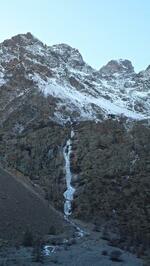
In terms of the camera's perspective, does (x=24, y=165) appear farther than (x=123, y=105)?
No

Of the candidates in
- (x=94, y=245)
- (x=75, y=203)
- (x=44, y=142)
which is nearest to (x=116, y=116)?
(x=44, y=142)

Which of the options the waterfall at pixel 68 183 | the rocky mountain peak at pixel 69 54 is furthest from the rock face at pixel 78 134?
the rocky mountain peak at pixel 69 54

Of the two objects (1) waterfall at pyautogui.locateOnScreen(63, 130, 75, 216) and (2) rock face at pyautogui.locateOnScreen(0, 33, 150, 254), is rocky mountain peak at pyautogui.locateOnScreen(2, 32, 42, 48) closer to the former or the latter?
(2) rock face at pyautogui.locateOnScreen(0, 33, 150, 254)

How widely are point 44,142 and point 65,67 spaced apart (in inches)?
2448

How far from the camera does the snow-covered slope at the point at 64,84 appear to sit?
123 meters

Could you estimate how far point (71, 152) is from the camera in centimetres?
9681

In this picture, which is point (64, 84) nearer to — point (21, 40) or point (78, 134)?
point (21, 40)

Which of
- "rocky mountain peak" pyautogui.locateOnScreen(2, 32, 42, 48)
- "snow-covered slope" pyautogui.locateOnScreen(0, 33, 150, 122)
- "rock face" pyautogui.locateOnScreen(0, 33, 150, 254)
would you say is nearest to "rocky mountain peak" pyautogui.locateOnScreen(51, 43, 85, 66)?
"snow-covered slope" pyautogui.locateOnScreen(0, 33, 150, 122)

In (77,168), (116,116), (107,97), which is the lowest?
(77,168)

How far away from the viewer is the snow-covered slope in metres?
123

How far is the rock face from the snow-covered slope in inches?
9.7

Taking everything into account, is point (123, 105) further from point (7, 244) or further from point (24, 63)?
point (7, 244)

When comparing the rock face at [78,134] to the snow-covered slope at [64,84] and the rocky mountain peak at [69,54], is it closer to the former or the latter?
the snow-covered slope at [64,84]

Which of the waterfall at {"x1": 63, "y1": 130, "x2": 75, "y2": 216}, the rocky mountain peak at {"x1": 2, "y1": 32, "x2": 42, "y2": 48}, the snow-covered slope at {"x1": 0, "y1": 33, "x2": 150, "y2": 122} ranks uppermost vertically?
the rocky mountain peak at {"x1": 2, "y1": 32, "x2": 42, "y2": 48}
